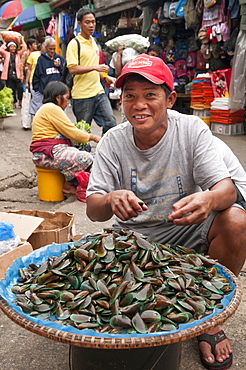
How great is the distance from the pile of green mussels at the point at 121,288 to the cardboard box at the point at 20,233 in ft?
2.03

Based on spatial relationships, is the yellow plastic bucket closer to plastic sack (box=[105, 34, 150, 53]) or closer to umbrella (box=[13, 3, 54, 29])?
plastic sack (box=[105, 34, 150, 53])

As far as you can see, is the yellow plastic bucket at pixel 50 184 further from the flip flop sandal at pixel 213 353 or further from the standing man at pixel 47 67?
the standing man at pixel 47 67

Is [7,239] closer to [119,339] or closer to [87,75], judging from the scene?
[119,339]

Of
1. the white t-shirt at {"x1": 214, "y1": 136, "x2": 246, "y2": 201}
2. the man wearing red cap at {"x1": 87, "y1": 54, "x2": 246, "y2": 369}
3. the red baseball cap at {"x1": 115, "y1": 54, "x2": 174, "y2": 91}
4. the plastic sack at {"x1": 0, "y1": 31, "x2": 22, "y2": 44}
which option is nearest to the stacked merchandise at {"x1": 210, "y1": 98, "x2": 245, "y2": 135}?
the white t-shirt at {"x1": 214, "y1": 136, "x2": 246, "y2": 201}

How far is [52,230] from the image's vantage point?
277 centimetres

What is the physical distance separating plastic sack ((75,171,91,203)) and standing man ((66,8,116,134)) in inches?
55.8

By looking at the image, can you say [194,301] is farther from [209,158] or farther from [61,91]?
[61,91]

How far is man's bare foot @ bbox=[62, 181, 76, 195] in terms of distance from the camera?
14.2 feet

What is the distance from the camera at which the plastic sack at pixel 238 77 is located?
6.80 m

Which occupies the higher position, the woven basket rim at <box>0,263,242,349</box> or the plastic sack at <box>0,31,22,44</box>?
the plastic sack at <box>0,31,22,44</box>

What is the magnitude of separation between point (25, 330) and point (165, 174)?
1170mm

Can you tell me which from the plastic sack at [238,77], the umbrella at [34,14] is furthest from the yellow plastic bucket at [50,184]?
the umbrella at [34,14]

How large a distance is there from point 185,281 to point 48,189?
302 cm

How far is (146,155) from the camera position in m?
2.04
